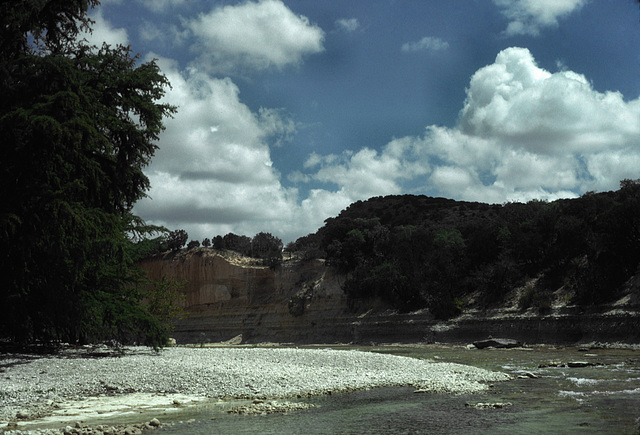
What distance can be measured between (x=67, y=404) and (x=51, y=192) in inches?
341

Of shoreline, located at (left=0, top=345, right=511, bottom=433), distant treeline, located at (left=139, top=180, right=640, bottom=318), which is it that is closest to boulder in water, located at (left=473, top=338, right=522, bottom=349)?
distant treeline, located at (left=139, top=180, right=640, bottom=318)

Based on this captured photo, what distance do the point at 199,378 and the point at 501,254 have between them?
4461cm

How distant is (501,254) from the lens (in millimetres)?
53125

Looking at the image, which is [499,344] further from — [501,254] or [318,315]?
[318,315]

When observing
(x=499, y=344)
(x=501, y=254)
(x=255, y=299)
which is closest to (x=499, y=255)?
(x=501, y=254)

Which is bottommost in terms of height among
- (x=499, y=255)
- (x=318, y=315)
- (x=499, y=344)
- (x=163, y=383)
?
(x=499, y=344)

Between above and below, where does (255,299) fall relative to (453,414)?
above

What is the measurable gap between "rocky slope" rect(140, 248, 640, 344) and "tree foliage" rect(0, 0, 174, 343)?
21.0 meters

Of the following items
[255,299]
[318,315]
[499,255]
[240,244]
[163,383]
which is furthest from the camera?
[240,244]

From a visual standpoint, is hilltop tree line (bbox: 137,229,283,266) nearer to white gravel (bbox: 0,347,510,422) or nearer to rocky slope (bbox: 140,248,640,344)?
rocky slope (bbox: 140,248,640,344)

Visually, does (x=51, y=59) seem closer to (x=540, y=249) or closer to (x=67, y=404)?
(x=67, y=404)

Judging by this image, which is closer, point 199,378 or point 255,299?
point 199,378

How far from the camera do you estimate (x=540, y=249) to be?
167ft

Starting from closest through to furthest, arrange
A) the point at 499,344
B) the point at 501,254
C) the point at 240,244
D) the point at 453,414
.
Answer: the point at 453,414, the point at 499,344, the point at 501,254, the point at 240,244
